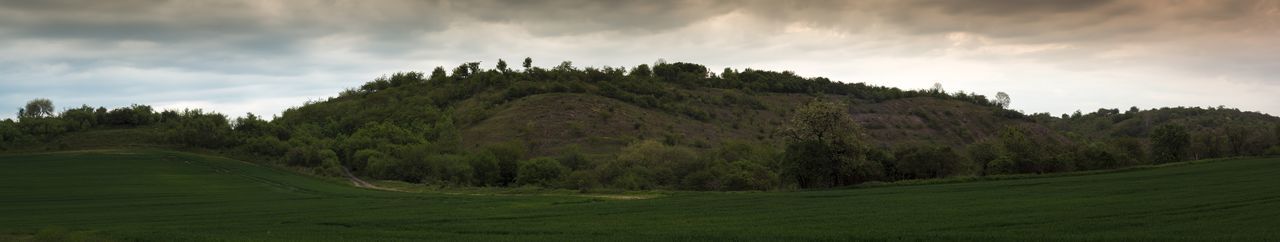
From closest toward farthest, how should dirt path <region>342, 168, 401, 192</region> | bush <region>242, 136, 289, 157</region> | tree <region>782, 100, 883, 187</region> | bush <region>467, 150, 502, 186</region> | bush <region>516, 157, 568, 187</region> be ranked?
tree <region>782, 100, 883, 187</region> → dirt path <region>342, 168, 401, 192</region> → bush <region>516, 157, 568, 187</region> → bush <region>467, 150, 502, 186</region> → bush <region>242, 136, 289, 157</region>

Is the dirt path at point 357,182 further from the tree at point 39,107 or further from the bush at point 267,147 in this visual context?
the tree at point 39,107

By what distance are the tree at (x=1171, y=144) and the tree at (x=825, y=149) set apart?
2301 inches

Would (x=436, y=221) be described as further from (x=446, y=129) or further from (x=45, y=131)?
(x=45, y=131)

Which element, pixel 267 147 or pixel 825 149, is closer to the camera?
pixel 825 149

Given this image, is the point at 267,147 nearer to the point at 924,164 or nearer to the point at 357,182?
the point at 357,182

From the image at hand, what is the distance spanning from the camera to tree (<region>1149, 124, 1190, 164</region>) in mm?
108375

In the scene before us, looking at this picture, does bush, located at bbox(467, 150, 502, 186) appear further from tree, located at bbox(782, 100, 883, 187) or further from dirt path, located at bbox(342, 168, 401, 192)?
tree, located at bbox(782, 100, 883, 187)

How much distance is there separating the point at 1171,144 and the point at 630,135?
234 ft

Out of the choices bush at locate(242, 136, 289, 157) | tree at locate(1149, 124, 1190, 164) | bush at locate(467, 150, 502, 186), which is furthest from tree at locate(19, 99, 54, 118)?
tree at locate(1149, 124, 1190, 164)

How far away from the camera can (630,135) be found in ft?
430

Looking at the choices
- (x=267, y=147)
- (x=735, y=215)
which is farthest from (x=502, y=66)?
(x=735, y=215)

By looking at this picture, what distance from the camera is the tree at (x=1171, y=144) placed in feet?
356

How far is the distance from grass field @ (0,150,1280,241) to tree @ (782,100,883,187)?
13.1 meters

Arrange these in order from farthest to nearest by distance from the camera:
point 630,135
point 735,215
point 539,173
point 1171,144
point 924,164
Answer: point 630,135, point 1171,144, point 539,173, point 924,164, point 735,215
